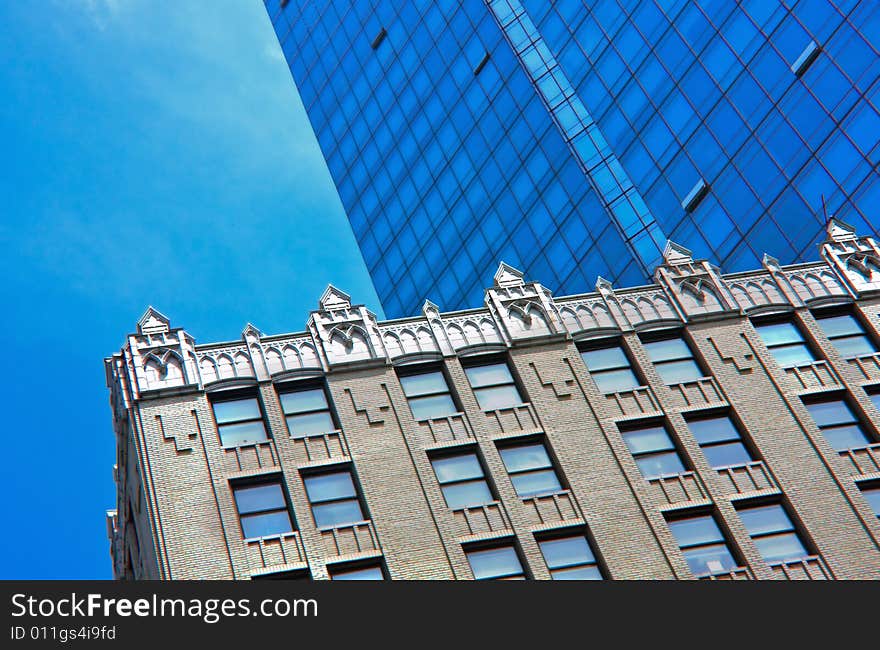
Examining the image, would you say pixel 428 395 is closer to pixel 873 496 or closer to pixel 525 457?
pixel 525 457

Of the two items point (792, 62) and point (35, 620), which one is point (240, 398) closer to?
point (35, 620)

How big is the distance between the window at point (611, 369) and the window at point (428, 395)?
553 cm

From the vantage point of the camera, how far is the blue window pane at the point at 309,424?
41.6 meters

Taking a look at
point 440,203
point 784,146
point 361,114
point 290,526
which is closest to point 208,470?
point 290,526

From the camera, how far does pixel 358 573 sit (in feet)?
123

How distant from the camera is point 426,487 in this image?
3991 centimetres

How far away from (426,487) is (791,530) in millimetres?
12177

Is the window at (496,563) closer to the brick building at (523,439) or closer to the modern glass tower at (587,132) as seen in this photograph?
the brick building at (523,439)

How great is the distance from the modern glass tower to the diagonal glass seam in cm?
12

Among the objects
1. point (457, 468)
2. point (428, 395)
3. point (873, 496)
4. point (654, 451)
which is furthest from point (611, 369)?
point (873, 496)

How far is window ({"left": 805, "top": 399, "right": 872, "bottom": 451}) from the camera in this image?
43031 millimetres

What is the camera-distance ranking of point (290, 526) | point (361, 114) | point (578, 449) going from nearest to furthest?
1. point (290, 526)
2. point (578, 449)
3. point (361, 114)

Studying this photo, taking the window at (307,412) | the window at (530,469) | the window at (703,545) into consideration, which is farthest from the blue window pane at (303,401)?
the window at (703,545)

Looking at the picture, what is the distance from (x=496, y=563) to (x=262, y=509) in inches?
302
